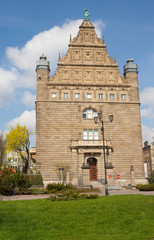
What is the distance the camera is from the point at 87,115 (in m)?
38.2

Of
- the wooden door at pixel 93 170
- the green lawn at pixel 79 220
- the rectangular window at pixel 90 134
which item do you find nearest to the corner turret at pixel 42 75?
the rectangular window at pixel 90 134

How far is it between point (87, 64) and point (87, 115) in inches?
308

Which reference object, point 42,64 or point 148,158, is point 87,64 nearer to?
point 42,64

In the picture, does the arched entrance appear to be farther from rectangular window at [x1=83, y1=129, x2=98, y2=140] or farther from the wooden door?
rectangular window at [x1=83, y1=129, x2=98, y2=140]

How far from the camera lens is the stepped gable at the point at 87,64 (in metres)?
39.1

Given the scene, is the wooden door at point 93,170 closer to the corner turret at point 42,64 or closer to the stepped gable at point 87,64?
the stepped gable at point 87,64

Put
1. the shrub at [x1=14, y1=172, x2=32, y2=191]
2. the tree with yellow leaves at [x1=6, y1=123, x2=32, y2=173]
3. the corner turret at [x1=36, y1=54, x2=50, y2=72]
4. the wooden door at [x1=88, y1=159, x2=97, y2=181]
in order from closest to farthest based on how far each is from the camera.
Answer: the shrub at [x1=14, y1=172, x2=32, y2=191] → the wooden door at [x1=88, y1=159, x2=97, y2=181] → the corner turret at [x1=36, y1=54, x2=50, y2=72] → the tree with yellow leaves at [x1=6, y1=123, x2=32, y2=173]

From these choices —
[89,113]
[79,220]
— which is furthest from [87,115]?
[79,220]

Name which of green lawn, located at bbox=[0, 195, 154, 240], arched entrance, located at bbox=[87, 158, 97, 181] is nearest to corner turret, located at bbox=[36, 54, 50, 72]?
arched entrance, located at bbox=[87, 158, 97, 181]

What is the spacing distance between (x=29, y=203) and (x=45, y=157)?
19.8 meters

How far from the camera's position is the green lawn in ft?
34.2

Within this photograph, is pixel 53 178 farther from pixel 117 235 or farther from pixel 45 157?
pixel 117 235

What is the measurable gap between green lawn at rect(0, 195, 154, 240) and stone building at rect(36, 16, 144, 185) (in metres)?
19.0

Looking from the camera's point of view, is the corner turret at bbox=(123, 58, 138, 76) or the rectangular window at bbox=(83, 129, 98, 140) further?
the corner turret at bbox=(123, 58, 138, 76)
